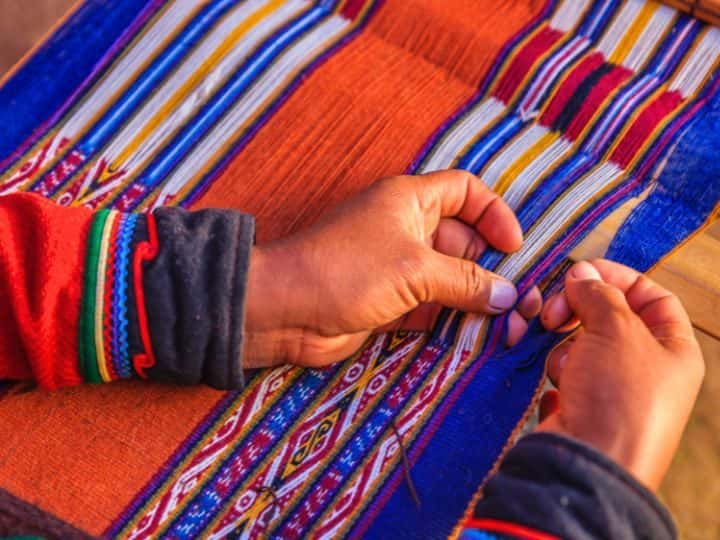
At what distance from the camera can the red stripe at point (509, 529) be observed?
71 cm

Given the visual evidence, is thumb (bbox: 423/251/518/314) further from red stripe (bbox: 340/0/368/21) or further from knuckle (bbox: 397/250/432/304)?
red stripe (bbox: 340/0/368/21)

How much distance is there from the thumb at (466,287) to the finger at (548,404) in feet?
0.40

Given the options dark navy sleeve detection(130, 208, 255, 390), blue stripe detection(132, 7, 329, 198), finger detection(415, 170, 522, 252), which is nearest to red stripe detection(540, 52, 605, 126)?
finger detection(415, 170, 522, 252)

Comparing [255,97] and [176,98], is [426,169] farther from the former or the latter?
[176,98]

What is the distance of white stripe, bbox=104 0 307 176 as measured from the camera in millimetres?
1134

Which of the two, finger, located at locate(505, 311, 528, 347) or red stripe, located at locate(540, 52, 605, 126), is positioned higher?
red stripe, located at locate(540, 52, 605, 126)

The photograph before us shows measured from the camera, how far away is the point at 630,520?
0.72m

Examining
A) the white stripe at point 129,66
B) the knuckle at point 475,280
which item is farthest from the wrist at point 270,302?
the white stripe at point 129,66

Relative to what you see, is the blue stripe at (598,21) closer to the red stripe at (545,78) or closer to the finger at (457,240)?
the red stripe at (545,78)

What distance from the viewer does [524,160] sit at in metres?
1.11

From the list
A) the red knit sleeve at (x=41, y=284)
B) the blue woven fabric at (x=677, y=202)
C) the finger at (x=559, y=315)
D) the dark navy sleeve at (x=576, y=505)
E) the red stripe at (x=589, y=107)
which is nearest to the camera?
the dark navy sleeve at (x=576, y=505)

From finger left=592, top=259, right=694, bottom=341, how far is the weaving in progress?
80 millimetres

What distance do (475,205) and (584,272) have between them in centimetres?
17

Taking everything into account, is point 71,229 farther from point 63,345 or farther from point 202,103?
point 202,103
